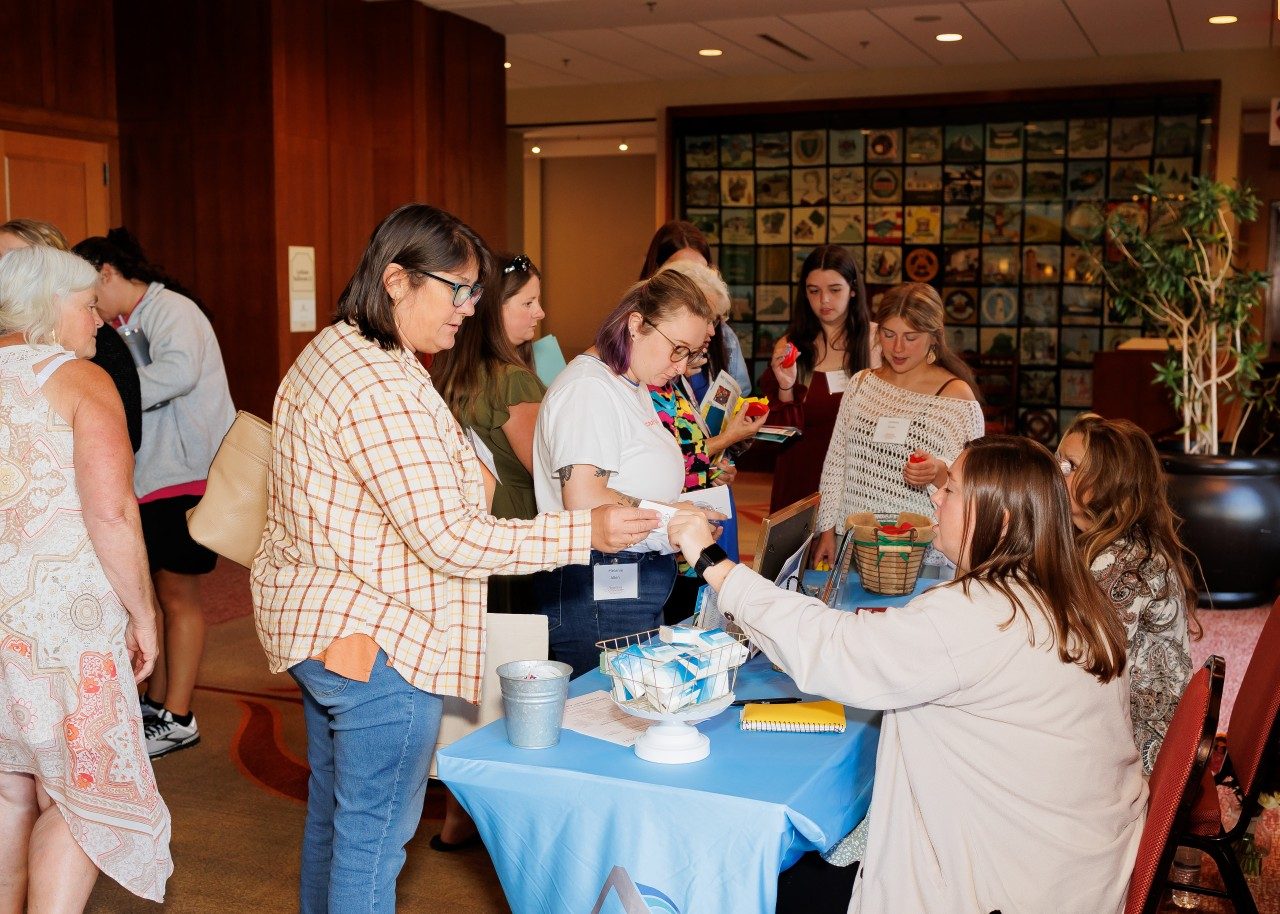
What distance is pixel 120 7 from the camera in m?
7.36

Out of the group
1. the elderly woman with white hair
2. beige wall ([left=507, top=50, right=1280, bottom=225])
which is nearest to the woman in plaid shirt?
the elderly woman with white hair

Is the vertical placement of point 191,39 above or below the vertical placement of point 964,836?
above

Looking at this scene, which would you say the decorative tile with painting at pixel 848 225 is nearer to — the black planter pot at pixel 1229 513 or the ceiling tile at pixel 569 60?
the ceiling tile at pixel 569 60

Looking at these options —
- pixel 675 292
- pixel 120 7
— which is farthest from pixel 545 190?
pixel 675 292

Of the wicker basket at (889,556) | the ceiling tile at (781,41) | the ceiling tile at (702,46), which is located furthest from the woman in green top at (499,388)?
the ceiling tile at (702,46)

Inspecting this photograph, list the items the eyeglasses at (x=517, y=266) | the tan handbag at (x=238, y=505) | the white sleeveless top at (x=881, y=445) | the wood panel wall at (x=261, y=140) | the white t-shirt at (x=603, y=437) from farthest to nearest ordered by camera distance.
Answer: the wood panel wall at (x=261, y=140)
the white sleeveless top at (x=881, y=445)
the eyeglasses at (x=517, y=266)
the white t-shirt at (x=603, y=437)
the tan handbag at (x=238, y=505)

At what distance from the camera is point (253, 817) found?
3.56 meters

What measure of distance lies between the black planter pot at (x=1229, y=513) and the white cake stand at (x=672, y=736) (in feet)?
14.6

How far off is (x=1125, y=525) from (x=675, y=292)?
109 centimetres

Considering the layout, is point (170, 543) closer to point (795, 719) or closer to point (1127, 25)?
point (795, 719)

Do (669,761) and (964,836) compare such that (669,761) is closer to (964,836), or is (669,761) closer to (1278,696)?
(964,836)

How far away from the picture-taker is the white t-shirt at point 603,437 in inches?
107

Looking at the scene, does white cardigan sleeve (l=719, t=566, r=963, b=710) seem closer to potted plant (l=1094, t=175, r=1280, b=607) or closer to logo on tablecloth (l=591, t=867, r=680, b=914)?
logo on tablecloth (l=591, t=867, r=680, b=914)

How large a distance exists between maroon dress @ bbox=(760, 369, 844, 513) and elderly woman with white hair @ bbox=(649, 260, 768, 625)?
23.7 inches
